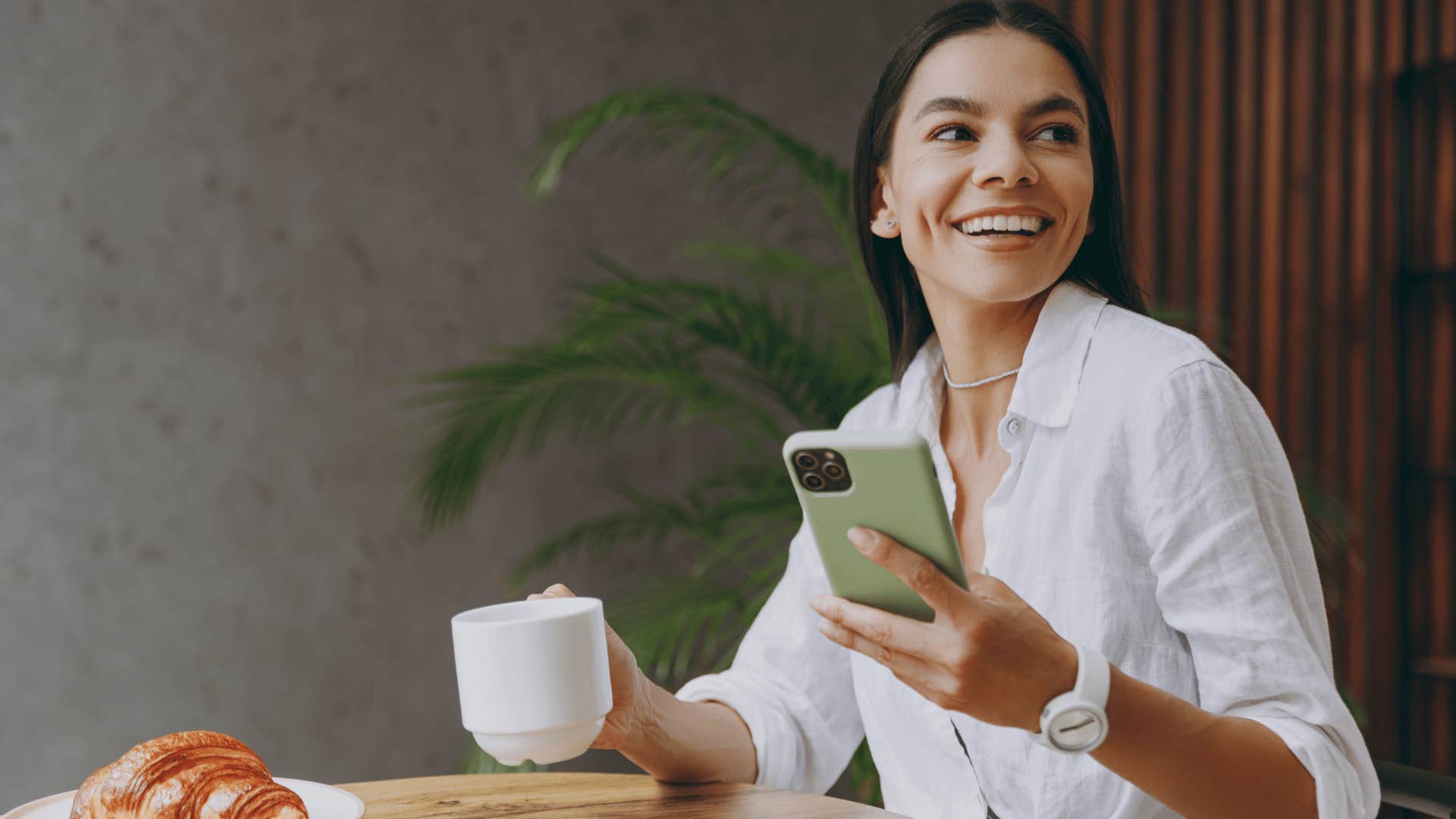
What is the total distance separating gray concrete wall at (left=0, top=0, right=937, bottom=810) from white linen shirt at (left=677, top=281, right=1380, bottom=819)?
1.23m

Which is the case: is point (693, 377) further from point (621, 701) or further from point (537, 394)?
point (621, 701)

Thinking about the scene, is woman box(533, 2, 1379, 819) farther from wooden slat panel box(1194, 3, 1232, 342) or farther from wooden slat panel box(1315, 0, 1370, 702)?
wooden slat panel box(1315, 0, 1370, 702)

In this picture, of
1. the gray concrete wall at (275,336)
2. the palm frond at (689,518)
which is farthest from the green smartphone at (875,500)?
the gray concrete wall at (275,336)

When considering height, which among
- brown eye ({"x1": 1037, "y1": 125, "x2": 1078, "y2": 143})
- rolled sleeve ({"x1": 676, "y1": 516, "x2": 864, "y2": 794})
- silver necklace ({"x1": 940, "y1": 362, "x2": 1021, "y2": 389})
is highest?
brown eye ({"x1": 1037, "y1": 125, "x2": 1078, "y2": 143})

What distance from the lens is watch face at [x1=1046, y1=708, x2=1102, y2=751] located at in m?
0.76

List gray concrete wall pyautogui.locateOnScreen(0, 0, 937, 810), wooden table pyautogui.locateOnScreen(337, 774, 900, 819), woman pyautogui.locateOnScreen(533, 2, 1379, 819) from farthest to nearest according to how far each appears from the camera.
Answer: gray concrete wall pyautogui.locateOnScreen(0, 0, 937, 810) → wooden table pyautogui.locateOnScreen(337, 774, 900, 819) → woman pyautogui.locateOnScreen(533, 2, 1379, 819)

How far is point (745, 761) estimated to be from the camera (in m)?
1.15

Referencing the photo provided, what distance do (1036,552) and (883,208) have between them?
16.7 inches

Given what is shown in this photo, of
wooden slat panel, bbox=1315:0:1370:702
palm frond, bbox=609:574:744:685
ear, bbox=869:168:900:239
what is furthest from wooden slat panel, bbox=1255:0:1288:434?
ear, bbox=869:168:900:239

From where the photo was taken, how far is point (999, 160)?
40.9 inches

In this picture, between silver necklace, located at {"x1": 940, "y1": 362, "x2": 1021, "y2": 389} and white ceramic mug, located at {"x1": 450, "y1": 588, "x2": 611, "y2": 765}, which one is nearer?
white ceramic mug, located at {"x1": 450, "y1": 588, "x2": 611, "y2": 765}

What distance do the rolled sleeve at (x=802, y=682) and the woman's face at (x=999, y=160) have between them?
366mm

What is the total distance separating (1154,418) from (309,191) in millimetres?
1732

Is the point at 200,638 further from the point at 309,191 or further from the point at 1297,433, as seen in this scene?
the point at 1297,433
